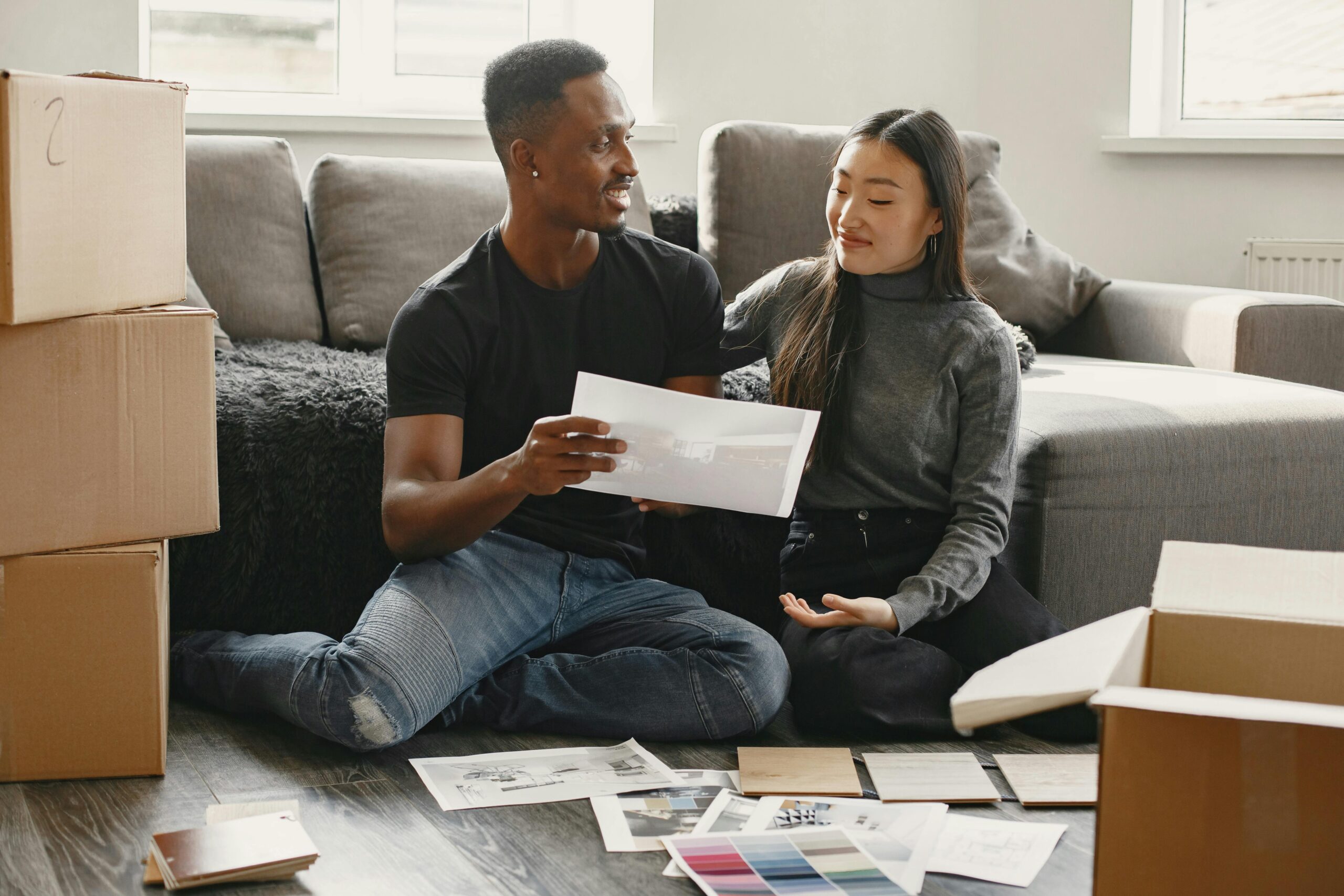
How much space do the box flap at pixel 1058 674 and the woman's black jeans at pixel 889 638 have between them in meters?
0.61

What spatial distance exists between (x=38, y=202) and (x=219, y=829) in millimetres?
630

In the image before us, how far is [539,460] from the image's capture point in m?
1.42

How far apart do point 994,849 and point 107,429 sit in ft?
3.39

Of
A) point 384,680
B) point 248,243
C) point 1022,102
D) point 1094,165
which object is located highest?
point 1022,102

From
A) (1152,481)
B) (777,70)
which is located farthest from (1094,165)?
(1152,481)

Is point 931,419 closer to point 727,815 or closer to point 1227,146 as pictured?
point 727,815

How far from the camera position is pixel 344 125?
9.96 ft

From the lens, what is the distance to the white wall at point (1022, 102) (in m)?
3.30

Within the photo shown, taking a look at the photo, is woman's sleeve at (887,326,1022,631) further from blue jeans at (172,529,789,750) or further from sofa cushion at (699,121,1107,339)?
sofa cushion at (699,121,1107,339)

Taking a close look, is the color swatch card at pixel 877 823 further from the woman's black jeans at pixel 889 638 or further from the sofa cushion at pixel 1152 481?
the sofa cushion at pixel 1152 481

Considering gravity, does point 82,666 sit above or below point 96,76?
below

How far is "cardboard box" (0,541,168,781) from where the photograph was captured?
4.65ft

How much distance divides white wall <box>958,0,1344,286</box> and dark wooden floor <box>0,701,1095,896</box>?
221 centimetres

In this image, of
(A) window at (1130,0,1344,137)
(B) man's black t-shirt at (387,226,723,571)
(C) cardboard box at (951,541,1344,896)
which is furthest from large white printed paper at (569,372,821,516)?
(A) window at (1130,0,1344,137)
